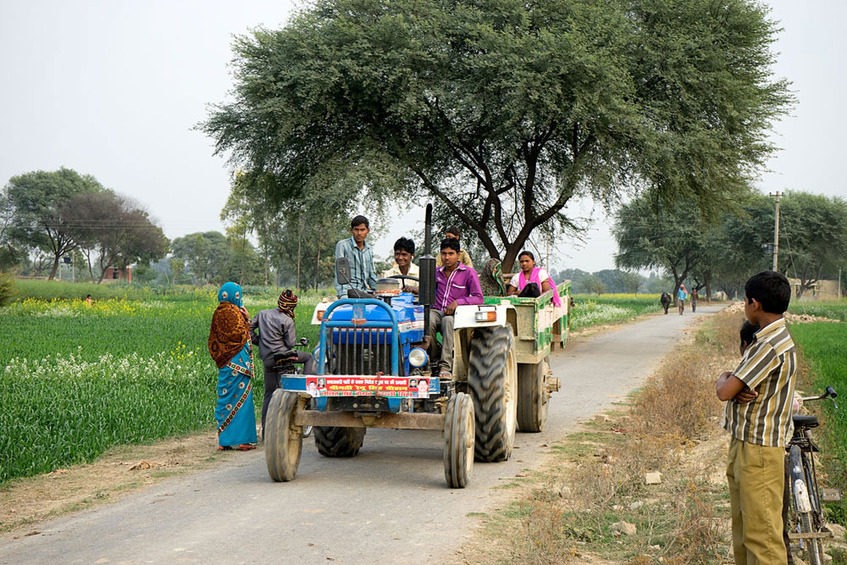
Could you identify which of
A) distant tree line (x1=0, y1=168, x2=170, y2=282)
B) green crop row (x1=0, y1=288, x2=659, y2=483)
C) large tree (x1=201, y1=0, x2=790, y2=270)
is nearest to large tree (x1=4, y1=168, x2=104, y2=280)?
distant tree line (x1=0, y1=168, x2=170, y2=282)

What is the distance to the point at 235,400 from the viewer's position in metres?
10.0

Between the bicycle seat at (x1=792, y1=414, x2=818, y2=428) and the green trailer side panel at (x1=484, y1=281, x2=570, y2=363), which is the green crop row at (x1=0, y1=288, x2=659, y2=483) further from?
the bicycle seat at (x1=792, y1=414, x2=818, y2=428)

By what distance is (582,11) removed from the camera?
71.6 ft

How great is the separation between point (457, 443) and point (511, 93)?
1427 cm

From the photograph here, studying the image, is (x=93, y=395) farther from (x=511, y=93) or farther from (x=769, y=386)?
(x=511, y=93)

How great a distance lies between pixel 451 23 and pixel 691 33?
670 cm

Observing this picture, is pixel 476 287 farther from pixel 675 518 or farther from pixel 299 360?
pixel 675 518

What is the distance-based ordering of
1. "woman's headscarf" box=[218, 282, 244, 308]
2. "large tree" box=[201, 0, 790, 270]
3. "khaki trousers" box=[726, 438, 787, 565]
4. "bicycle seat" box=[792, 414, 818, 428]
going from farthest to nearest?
1. "large tree" box=[201, 0, 790, 270]
2. "woman's headscarf" box=[218, 282, 244, 308]
3. "bicycle seat" box=[792, 414, 818, 428]
4. "khaki trousers" box=[726, 438, 787, 565]

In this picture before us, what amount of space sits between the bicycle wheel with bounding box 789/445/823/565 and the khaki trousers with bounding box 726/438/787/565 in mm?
299

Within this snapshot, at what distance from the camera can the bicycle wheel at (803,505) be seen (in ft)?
16.0

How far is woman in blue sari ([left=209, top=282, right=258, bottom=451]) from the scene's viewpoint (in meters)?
9.98

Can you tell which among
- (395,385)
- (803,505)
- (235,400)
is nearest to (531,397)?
(395,385)

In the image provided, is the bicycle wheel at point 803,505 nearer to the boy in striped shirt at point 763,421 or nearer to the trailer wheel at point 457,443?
the boy in striped shirt at point 763,421

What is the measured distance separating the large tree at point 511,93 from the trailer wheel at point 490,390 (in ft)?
40.8
